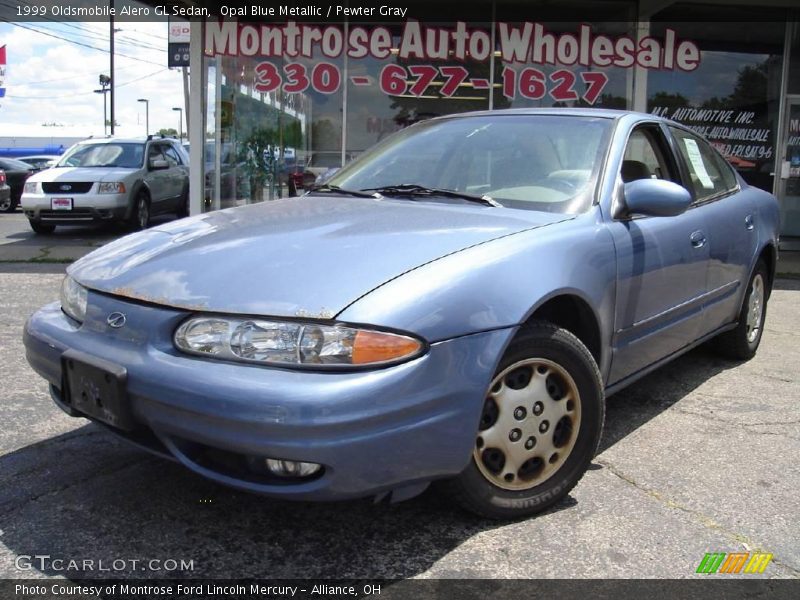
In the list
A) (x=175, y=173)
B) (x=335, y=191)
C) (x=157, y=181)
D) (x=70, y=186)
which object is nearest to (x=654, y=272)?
(x=335, y=191)

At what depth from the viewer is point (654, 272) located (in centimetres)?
326

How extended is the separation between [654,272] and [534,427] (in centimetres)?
105

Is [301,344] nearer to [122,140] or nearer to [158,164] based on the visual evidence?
[158,164]

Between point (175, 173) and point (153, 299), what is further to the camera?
point (175, 173)

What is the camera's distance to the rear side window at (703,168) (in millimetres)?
3980

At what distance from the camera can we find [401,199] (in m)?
3.24

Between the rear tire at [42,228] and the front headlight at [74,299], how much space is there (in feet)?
32.9

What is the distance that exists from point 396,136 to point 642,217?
137 centimetres

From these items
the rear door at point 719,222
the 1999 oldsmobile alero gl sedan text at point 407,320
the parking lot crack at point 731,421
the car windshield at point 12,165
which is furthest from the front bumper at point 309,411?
the car windshield at point 12,165

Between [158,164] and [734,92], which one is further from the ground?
[734,92]

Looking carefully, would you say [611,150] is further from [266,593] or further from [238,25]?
[238,25]

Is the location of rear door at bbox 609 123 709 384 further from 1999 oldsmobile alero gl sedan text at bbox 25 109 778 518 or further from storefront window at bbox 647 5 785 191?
storefront window at bbox 647 5 785 191

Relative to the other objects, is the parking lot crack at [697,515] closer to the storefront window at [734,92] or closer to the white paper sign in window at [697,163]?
the white paper sign in window at [697,163]

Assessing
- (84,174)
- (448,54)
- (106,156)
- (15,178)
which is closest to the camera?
(448,54)
